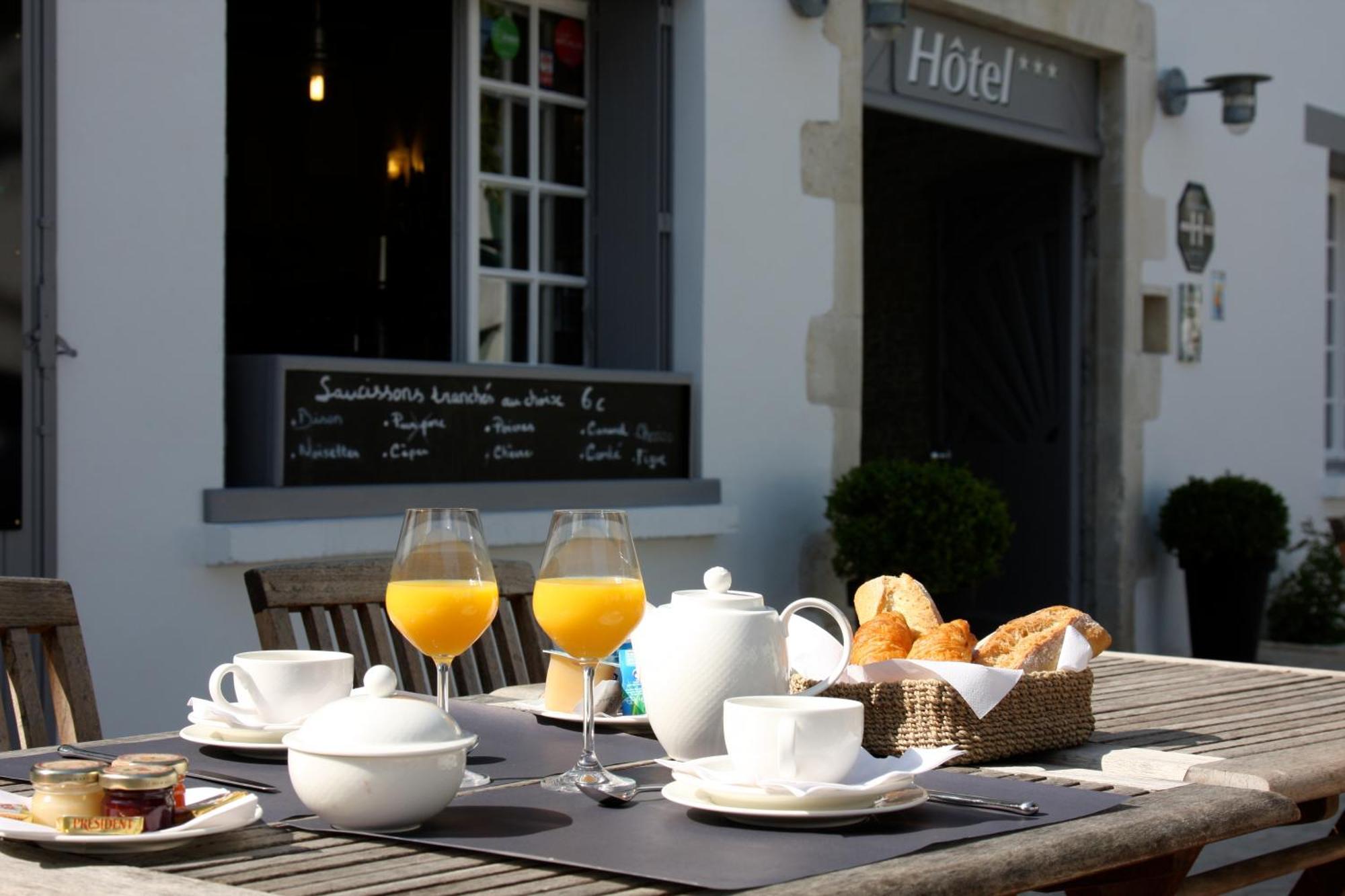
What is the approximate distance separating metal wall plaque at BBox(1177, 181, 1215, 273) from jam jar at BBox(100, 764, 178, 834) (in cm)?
721

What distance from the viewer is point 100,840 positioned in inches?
52.4

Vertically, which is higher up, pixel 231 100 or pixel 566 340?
pixel 231 100

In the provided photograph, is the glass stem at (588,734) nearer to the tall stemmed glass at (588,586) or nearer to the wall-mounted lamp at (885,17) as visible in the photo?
the tall stemmed glass at (588,586)

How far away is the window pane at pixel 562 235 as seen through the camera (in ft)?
Result: 18.9

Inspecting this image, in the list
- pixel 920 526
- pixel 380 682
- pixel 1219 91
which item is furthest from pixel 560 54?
pixel 380 682

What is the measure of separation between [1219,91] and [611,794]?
706 cm

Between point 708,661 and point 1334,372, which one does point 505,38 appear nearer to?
point 708,661

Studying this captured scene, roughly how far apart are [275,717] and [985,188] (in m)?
6.70

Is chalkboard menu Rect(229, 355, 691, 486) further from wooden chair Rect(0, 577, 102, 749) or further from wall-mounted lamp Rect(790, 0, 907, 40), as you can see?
wooden chair Rect(0, 577, 102, 749)

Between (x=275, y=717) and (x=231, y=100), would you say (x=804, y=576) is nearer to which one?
(x=231, y=100)

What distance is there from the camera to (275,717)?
1.78 meters

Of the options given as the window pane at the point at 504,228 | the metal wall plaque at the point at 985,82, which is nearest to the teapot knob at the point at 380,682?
the window pane at the point at 504,228

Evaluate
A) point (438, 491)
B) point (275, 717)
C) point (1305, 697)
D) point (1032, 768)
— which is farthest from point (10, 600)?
point (438, 491)

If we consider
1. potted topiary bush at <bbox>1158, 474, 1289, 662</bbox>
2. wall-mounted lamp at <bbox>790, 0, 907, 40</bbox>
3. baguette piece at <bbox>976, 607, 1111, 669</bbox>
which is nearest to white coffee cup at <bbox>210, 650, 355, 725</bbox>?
baguette piece at <bbox>976, 607, 1111, 669</bbox>
